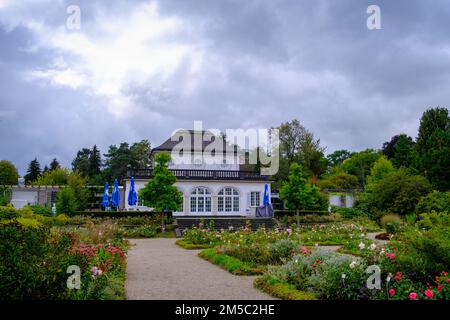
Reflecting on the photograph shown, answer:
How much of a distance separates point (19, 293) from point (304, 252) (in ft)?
Answer: 24.4

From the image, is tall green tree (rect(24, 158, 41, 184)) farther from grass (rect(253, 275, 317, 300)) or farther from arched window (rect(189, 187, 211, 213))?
grass (rect(253, 275, 317, 300))

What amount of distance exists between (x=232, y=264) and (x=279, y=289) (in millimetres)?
3726

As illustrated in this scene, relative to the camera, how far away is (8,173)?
5684cm

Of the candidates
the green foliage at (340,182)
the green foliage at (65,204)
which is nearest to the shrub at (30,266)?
the green foliage at (65,204)

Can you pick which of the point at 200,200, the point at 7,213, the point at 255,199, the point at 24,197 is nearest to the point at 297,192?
the point at 255,199

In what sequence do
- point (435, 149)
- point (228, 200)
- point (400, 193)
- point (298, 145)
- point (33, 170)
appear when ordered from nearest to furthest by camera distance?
1. point (400, 193)
2. point (228, 200)
3. point (435, 149)
4. point (298, 145)
5. point (33, 170)

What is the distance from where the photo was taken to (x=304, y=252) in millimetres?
11656

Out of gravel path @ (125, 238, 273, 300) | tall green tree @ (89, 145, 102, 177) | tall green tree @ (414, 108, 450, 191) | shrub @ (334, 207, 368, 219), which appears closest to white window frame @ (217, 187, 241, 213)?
shrub @ (334, 207, 368, 219)

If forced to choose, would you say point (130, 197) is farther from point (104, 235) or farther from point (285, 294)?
point (285, 294)

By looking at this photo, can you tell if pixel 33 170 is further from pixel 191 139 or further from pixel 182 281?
pixel 182 281

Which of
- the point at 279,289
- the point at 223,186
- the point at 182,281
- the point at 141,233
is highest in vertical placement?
the point at 223,186

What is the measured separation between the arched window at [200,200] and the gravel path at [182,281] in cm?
2118

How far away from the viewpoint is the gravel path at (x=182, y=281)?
8344 mm

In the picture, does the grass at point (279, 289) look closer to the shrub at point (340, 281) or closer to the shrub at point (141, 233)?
the shrub at point (340, 281)
